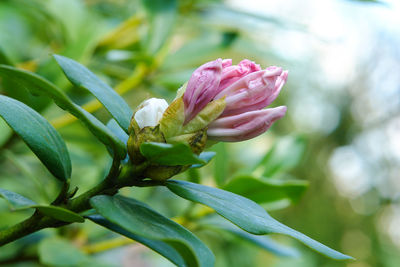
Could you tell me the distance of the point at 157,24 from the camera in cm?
91

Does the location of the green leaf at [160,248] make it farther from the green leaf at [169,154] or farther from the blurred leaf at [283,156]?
the blurred leaf at [283,156]

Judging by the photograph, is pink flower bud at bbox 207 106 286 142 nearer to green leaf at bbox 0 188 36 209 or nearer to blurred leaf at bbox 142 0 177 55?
green leaf at bbox 0 188 36 209

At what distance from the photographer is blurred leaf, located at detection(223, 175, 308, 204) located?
0.59m

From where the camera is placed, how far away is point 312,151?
180 inches

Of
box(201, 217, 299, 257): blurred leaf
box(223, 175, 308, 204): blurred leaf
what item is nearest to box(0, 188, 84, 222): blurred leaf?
box(223, 175, 308, 204): blurred leaf

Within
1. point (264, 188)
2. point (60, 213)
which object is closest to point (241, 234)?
point (264, 188)

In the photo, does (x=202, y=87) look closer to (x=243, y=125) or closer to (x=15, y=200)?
(x=243, y=125)

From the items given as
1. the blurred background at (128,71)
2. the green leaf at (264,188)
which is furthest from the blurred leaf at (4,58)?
the green leaf at (264,188)

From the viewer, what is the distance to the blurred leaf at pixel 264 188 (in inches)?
23.3

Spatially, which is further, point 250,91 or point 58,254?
point 58,254

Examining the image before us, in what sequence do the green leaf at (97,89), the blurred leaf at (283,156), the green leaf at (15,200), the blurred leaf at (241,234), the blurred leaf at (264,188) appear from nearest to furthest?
the green leaf at (15,200) < the green leaf at (97,89) < the blurred leaf at (264,188) < the blurred leaf at (241,234) < the blurred leaf at (283,156)

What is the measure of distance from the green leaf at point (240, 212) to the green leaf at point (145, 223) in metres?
0.03

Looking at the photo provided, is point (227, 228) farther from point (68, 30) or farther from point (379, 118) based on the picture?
point (379, 118)

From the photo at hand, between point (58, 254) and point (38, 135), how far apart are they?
367mm
